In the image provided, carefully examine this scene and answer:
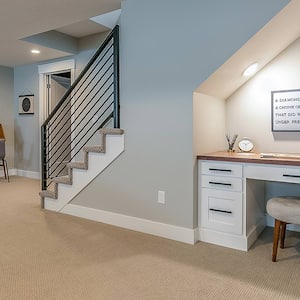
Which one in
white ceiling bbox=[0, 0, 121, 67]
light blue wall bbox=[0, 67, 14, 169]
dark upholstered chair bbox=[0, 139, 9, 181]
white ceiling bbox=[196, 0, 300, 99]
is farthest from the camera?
light blue wall bbox=[0, 67, 14, 169]

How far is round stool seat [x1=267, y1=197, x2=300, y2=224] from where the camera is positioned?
2.24m

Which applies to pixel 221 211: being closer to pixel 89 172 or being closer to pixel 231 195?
pixel 231 195

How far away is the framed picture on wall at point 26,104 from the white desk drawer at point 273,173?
4943 millimetres

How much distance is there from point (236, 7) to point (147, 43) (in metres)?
0.89

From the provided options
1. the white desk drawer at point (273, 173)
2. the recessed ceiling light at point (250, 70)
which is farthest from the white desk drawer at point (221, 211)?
the recessed ceiling light at point (250, 70)

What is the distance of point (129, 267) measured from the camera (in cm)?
225

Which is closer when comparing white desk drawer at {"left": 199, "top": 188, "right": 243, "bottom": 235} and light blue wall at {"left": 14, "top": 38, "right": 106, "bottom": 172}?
white desk drawer at {"left": 199, "top": 188, "right": 243, "bottom": 235}

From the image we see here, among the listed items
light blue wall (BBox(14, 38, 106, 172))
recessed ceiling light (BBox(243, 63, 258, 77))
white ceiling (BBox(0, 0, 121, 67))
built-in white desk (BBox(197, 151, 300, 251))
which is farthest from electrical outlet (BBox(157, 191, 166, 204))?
light blue wall (BBox(14, 38, 106, 172))

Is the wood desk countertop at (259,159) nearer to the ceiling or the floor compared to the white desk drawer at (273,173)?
nearer to the ceiling

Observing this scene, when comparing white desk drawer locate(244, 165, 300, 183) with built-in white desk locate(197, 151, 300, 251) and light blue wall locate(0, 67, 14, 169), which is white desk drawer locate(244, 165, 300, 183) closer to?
built-in white desk locate(197, 151, 300, 251)

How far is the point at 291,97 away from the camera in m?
2.97

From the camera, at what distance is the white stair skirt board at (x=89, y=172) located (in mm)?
3223

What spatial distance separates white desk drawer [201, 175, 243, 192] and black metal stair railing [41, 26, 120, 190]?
3.65ft

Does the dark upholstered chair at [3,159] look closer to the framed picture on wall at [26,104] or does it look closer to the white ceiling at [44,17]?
the framed picture on wall at [26,104]
